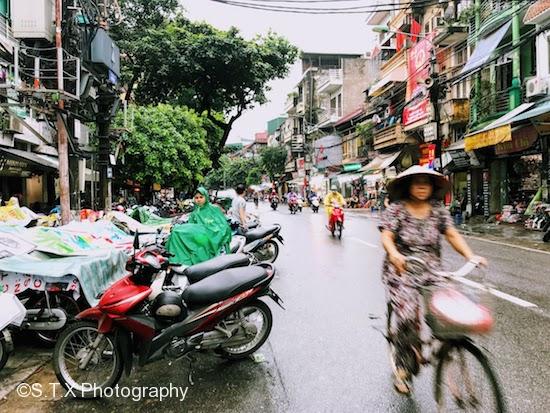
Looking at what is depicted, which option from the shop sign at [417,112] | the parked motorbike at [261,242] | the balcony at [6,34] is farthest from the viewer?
the shop sign at [417,112]

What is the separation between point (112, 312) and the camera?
3541 mm

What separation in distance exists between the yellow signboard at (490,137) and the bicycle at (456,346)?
1363cm

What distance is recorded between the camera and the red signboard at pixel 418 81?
2347cm

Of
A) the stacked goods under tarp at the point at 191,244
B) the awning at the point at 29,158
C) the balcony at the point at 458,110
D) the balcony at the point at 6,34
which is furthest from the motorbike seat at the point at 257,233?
the balcony at the point at 458,110

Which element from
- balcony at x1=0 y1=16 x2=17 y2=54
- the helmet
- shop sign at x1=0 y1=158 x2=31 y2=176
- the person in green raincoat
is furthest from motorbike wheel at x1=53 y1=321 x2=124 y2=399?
shop sign at x1=0 y1=158 x2=31 y2=176

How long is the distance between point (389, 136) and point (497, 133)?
581 inches

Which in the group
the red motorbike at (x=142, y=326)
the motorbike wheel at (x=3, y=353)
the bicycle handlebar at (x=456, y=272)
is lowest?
the motorbike wheel at (x=3, y=353)

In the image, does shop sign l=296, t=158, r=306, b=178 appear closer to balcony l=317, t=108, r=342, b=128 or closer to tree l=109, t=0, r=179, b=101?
balcony l=317, t=108, r=342, b=128

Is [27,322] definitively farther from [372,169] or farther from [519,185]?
[372,169]

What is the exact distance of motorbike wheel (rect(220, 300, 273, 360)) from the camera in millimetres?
4164

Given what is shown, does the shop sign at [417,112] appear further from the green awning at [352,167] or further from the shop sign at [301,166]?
the shop sign at [301,166]

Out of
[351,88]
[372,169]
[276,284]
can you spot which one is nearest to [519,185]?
[372,169]

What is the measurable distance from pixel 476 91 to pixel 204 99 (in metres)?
16.2

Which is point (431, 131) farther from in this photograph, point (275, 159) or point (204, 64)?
point (275, 159)
